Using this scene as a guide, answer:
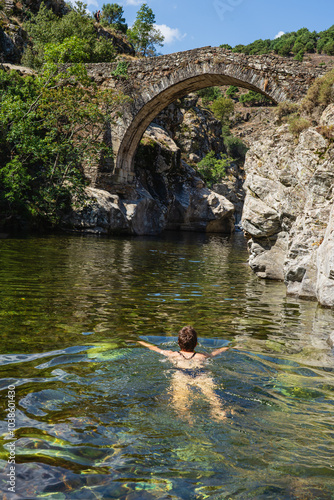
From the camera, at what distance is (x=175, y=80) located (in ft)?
76.5

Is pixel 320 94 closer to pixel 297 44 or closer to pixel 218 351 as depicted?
pixel 218 351

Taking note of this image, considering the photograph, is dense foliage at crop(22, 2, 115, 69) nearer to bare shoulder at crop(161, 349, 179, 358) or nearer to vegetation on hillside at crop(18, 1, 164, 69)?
vegetation on hillside at crop(18, 1, 164, 69)

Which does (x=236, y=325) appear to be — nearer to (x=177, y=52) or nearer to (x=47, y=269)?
(x=47, y=269)

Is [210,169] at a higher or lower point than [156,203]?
higher

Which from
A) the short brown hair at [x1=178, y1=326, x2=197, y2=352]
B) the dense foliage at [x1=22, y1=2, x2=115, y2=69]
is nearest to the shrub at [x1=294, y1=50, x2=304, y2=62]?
the dense foliage at [x1=22, y1=2, x2=115, y2=69]

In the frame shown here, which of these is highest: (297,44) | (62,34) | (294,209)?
(297,44)

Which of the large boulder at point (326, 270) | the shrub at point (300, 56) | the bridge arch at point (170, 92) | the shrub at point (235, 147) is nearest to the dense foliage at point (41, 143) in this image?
the bridge arch at point (170, 92)

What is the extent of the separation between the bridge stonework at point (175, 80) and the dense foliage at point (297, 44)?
8271 cm

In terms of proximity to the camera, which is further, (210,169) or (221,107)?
(221,107)

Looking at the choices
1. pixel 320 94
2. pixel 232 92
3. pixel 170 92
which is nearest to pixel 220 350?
pixel 320 94

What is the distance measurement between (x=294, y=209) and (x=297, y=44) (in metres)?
109

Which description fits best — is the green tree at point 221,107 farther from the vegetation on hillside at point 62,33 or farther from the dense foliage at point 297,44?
the dense foliage at point 297,44

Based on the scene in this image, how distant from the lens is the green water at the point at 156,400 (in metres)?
2.46

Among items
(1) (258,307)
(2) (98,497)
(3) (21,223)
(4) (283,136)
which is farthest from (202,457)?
(3) (21,223)
